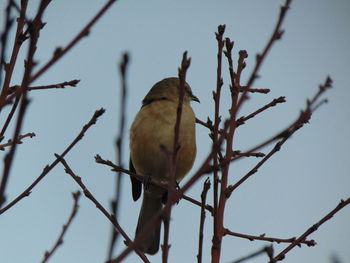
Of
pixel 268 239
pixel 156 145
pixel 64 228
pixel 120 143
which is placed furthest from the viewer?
pixel 156 145

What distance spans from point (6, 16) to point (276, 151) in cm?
221

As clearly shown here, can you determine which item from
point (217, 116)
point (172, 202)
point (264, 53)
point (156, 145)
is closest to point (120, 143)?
point (172, 202)

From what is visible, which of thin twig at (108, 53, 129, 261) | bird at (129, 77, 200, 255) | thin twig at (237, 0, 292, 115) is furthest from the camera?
bird at (129, 77, 200, 255)

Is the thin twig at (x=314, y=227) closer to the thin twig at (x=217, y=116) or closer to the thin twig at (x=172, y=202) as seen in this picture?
the thin twig at (x=217, y=116)

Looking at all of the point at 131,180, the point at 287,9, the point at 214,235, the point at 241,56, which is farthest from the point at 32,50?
the point at 131,180

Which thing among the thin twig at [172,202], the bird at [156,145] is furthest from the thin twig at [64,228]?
the bird at [156,145]

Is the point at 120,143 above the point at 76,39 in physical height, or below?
below

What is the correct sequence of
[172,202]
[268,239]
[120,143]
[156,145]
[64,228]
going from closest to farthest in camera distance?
1. [120,143]
2. [172,202]
3. [64,228]
4. [268,239]
5. [156,145]

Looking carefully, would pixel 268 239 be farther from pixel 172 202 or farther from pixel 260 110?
pixel 172 202

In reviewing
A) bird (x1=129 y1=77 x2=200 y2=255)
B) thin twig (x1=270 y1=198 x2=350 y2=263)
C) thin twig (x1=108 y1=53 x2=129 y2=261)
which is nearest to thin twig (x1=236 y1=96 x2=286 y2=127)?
thin twig (x1=270 y1=198 x2=350 y2=263)

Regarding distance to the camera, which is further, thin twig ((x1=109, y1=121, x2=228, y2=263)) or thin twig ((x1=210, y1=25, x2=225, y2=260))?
thin twig ((x1=210, y1=25, x2=225, y2=260))

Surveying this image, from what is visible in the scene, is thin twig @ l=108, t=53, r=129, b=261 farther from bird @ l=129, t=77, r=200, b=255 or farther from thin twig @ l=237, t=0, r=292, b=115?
bird @ l=129, t=77, r=200, b=255

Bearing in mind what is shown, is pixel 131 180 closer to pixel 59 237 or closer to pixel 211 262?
pixel 211 262

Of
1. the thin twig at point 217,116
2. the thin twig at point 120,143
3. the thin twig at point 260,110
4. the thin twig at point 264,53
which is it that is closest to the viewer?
the thin twig at point 120,143
